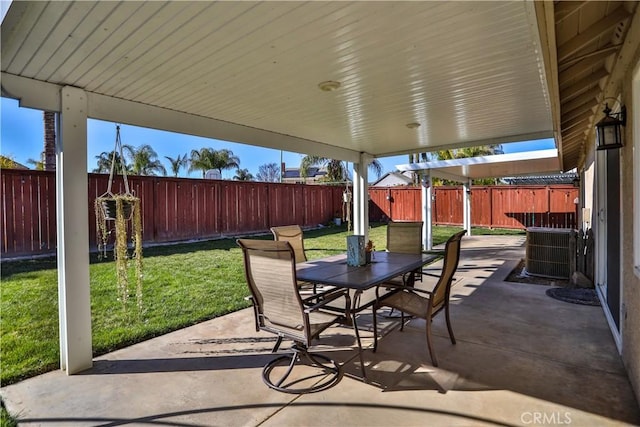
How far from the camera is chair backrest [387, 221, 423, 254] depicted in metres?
4.62

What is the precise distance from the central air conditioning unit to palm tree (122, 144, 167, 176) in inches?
Answer: 717

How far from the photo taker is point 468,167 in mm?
9219

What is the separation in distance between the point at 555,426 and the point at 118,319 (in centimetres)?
424

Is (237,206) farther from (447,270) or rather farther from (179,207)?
(447,270)

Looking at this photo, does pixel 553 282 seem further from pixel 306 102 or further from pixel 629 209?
pixel 306 102

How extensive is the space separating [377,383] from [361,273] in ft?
2.96

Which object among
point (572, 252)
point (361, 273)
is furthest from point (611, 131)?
point (572, 252)

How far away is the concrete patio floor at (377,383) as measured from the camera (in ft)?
7.27

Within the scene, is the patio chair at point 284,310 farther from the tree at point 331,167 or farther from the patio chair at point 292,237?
the tree at point 331,167

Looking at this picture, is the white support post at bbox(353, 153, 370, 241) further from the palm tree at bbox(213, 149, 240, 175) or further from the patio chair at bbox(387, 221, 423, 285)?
the palm tree at bbox(213, 149, 240, 175)

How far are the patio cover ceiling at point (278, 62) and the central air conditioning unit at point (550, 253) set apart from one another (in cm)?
258

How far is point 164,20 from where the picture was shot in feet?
6.34

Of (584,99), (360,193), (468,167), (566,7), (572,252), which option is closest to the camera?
(566,7)

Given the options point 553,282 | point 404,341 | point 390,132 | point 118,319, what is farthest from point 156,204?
point 553,282
